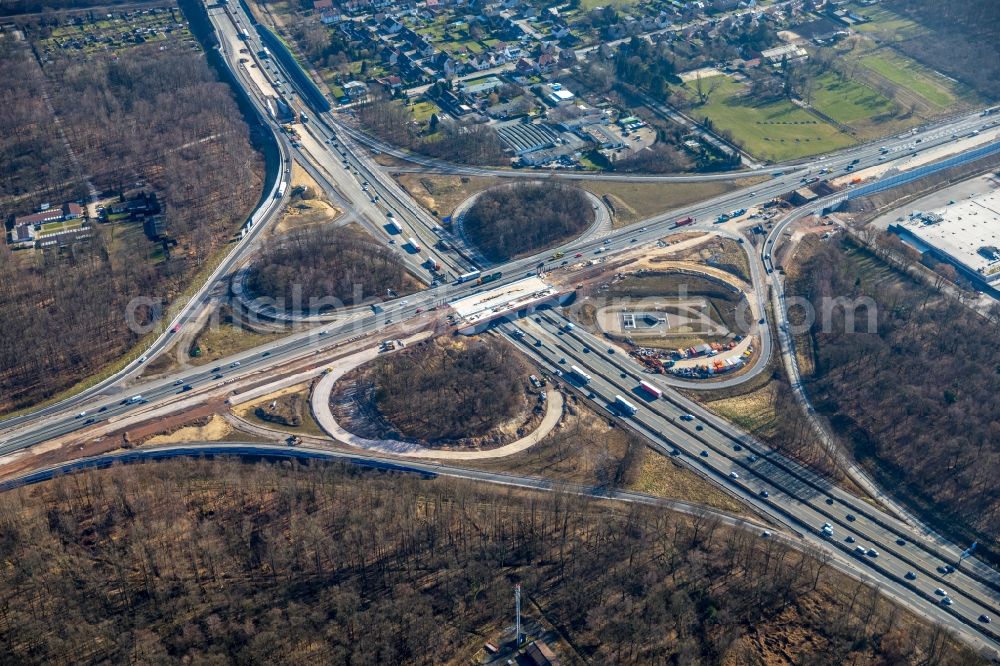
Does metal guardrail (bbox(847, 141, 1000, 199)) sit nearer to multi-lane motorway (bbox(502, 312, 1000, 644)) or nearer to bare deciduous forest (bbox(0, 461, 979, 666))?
multi-lane motorway (bbox(502, 312, 1000, 644))

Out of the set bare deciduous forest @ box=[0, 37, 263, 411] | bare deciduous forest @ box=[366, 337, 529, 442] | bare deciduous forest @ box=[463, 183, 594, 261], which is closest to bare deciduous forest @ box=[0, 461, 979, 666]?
bare deciduous forest @ box=[366, 337, 529, 442]

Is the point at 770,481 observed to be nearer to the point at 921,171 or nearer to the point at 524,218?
the point at 524,218

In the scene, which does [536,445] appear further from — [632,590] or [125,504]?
[125,504]

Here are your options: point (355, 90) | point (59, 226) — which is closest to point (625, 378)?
point (59, 226)

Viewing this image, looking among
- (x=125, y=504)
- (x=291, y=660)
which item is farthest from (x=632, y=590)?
(x=125, y=504)

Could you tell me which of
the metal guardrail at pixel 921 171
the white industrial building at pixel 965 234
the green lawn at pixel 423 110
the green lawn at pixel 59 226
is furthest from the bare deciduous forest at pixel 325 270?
the white industrial building at pixel 965 234

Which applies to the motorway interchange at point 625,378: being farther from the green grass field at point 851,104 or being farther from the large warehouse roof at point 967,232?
the large warehouse roof at point 967,232

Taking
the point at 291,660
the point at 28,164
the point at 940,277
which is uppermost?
the point at 28,164
